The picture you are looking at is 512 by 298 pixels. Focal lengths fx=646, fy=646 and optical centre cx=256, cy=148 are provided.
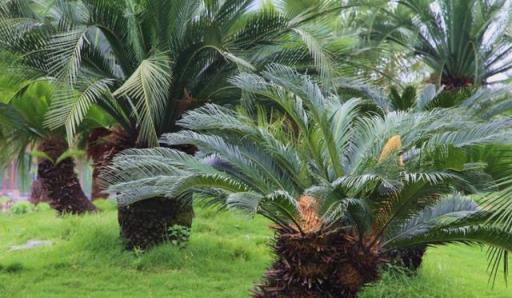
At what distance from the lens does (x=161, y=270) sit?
345 inches

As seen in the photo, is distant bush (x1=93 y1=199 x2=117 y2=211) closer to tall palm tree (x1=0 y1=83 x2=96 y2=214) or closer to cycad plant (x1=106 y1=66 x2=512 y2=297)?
tall palm tree (x1=0 y1=83 x2=96 y2=214)

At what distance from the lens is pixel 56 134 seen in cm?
1305

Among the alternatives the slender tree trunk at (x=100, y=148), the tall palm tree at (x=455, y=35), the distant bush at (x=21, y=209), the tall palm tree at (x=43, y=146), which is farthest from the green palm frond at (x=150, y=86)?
the distant bush at (x=21, y=209)

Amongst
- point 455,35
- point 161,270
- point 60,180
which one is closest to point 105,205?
point 60,180

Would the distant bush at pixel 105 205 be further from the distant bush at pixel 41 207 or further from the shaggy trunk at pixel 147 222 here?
the shaggy trunk at pixel 147 222

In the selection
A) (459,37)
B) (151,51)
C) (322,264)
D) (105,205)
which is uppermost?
(459,37)

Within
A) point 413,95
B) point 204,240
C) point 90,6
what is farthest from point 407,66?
point 90,6

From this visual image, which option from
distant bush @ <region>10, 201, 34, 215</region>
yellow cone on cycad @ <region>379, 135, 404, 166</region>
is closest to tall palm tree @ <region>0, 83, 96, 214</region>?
distant bush @ <region>10, 201, 34, 215</region>

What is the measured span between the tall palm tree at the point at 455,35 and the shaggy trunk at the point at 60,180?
7055mm

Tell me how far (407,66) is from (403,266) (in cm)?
785

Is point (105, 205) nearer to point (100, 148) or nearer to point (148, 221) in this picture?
point (100, 148)

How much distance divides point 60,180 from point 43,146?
0.83 metres

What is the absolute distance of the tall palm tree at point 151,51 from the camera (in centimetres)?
822

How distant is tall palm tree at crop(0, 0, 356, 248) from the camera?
822 centimetres
